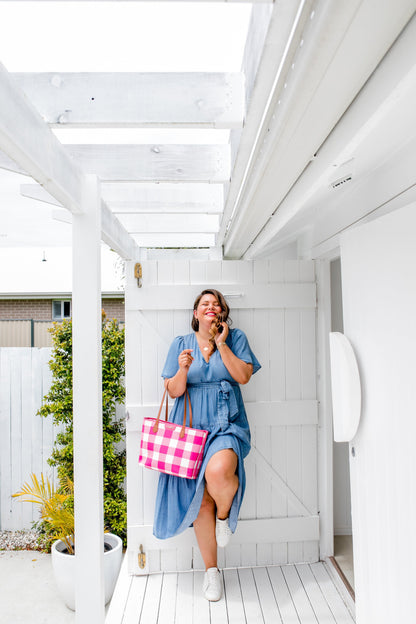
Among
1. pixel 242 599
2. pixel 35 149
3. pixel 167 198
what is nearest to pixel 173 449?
pixel 242 599

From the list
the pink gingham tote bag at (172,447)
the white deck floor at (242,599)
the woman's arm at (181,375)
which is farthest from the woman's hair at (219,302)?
the white deck floor at (242,599)

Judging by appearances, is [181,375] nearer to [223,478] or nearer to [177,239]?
[223,478]

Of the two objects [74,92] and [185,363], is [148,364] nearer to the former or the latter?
[185,363]

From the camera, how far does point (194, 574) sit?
117 inches

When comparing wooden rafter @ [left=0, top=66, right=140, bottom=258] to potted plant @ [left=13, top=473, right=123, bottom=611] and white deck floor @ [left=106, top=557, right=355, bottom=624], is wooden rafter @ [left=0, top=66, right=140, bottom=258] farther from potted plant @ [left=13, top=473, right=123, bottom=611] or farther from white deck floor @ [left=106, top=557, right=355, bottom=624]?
potted plant @ [left=13, top=473, right=123, bottom=611]

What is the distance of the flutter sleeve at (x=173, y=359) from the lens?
2.83 meters

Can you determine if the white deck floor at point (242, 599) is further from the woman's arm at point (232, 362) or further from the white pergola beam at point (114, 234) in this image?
the white pergola beam at point (114, 234)

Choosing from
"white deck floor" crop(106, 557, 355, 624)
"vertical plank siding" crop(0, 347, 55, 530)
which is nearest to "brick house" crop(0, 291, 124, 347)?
"vertical plank siding" crop(0, 347, 55, 530)

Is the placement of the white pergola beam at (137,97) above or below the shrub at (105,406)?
above

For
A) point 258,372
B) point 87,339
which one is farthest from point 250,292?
point 87,339

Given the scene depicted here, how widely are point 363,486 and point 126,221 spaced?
2201 mm

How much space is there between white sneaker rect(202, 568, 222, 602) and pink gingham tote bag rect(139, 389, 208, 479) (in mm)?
581

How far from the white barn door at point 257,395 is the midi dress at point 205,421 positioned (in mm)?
219

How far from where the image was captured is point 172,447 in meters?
2.69
